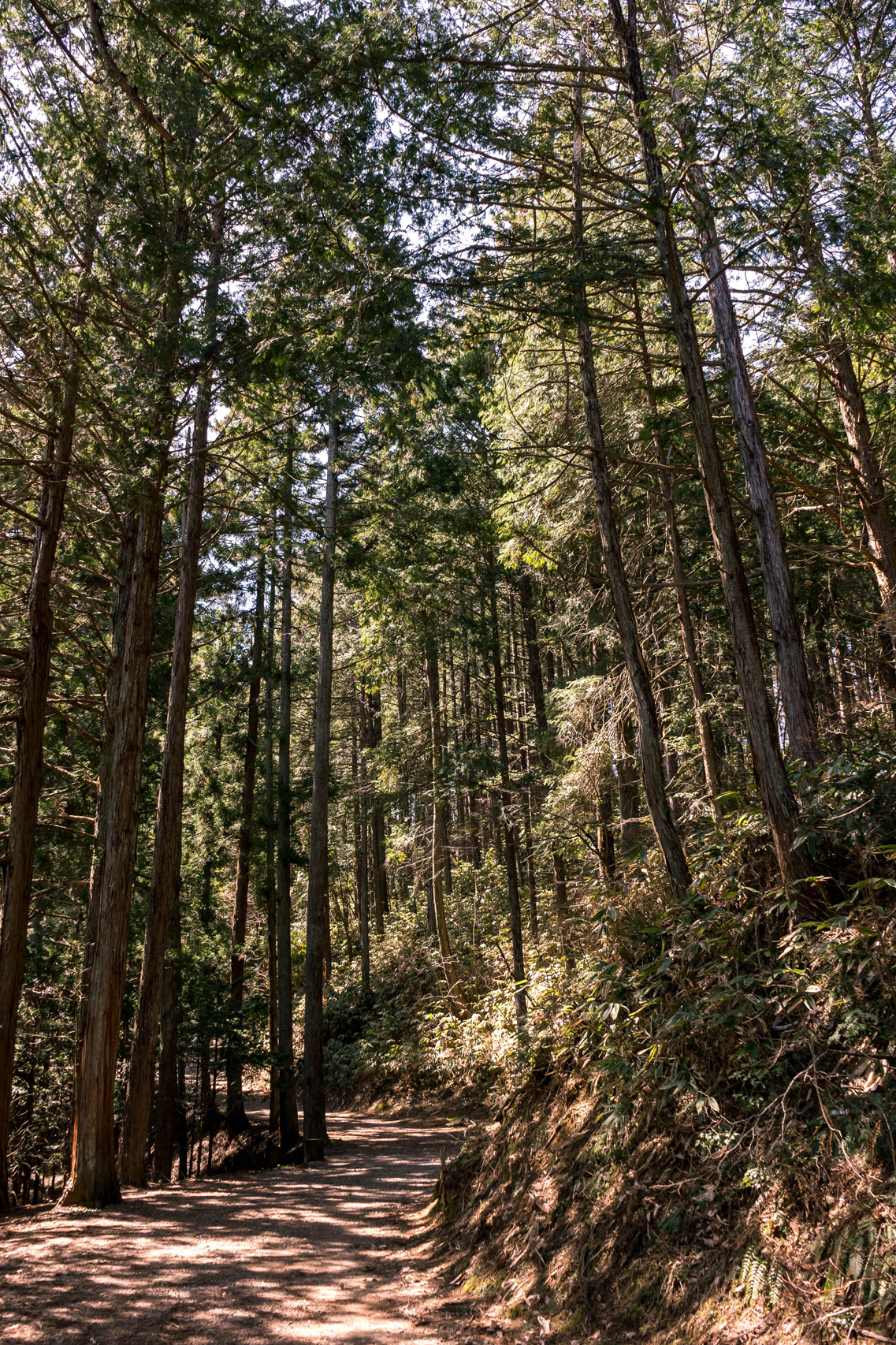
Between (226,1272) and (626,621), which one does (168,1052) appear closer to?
(226,1272)

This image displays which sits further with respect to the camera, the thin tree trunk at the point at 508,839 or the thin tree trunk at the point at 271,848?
the thin tree trunk at the point at 271,848

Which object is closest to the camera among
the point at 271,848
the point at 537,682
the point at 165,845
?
the point at 165,845

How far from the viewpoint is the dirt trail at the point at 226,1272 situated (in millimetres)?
5102

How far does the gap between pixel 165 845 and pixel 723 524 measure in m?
7.85

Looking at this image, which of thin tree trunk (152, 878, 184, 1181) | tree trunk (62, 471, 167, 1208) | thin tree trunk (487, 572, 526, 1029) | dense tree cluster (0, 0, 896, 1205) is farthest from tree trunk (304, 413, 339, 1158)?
tree trunk (62, 471, 167, 1208)

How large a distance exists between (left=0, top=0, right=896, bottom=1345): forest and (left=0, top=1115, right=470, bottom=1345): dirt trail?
380mm

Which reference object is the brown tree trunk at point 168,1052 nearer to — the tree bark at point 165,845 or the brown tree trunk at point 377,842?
the tree bark at point 165,845

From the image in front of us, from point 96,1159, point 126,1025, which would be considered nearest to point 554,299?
point 96,1159

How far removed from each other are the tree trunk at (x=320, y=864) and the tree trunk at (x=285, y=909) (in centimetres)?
43

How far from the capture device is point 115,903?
29.9 ft

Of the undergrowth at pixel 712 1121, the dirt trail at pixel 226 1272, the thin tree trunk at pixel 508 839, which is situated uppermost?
the thin tree trunk at pixel 508 839

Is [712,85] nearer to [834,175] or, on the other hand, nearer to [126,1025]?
[834,175]

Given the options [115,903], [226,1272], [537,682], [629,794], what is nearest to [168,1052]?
[115,903]

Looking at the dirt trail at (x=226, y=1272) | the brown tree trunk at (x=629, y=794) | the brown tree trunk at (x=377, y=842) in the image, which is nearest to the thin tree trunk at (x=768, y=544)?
the dirt trail at (x=226, y=1272)
